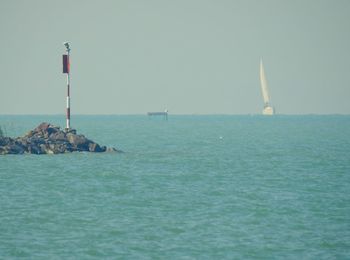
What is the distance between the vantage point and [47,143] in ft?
242

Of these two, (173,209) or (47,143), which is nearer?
(173,209)

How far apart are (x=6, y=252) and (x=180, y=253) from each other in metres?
5.88

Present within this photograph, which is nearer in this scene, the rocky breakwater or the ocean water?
the ocean water

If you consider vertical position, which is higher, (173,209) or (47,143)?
(47,143)

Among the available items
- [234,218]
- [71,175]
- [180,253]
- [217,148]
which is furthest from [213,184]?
[217,148]

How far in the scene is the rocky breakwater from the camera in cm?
7256

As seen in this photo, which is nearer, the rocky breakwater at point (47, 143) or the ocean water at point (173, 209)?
the ocean water at point (173, 209)

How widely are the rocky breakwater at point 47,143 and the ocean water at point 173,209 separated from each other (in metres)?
5.08

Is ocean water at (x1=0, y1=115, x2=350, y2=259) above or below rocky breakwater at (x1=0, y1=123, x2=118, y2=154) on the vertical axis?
below

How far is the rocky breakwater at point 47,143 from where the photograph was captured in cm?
7256

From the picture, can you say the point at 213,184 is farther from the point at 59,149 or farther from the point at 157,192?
the point at 59,149

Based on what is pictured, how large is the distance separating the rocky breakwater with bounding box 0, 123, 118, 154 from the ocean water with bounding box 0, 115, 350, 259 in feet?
16.7

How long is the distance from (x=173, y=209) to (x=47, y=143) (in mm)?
36726

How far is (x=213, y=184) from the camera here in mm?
50344
